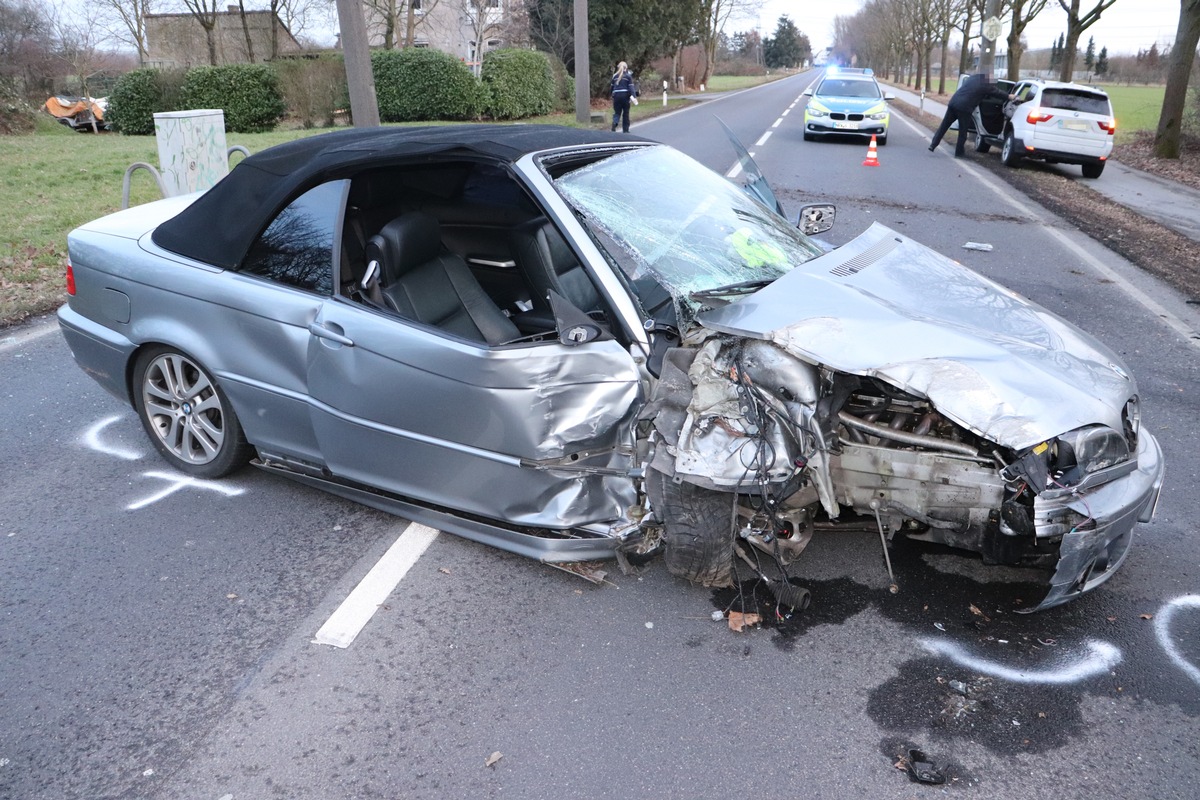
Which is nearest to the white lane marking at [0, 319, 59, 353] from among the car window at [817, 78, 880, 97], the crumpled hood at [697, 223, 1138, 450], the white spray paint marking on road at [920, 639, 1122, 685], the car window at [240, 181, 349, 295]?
the car window at [240, 181, 349, 295]

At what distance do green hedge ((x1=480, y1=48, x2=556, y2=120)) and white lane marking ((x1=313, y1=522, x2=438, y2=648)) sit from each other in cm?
2461

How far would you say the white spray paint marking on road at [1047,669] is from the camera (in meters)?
2.96

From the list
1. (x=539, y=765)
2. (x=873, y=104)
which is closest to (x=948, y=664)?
(x=539, y=765)

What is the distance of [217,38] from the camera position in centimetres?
4066

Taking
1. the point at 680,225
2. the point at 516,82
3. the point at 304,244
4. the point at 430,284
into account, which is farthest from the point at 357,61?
the point at 516,82

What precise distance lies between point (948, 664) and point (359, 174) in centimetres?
295

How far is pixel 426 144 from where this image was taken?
144 inches

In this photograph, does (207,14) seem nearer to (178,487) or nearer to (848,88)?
(848,88)

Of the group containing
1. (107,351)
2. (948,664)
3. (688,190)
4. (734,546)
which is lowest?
(948,664)

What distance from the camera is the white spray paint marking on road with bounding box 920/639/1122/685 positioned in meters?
2.96

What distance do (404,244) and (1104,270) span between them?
7726mm

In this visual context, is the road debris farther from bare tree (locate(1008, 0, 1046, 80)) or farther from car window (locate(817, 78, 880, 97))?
bare tree (locate(1008, 0, 1046, 80))

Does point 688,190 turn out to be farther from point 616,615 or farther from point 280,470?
point 280,470

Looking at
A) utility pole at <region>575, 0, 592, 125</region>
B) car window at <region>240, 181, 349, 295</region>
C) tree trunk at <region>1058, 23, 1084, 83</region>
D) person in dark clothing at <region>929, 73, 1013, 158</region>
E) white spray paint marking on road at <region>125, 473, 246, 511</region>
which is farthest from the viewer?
utility pole at <region>575, 0, 592, 125</region>
